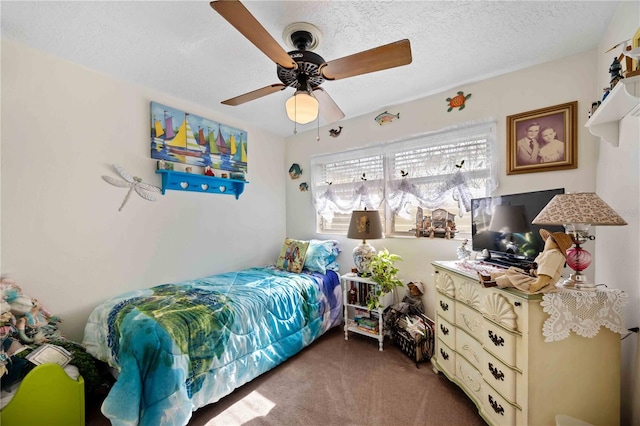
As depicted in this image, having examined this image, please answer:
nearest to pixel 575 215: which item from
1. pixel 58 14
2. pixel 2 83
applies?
pixel 58 14

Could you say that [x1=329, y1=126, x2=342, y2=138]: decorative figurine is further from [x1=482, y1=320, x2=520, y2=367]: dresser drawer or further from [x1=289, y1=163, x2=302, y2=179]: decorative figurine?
[x1=482, y1=320, x2=520, y2=367]: dresser drawer

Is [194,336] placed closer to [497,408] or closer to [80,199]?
[80,199]

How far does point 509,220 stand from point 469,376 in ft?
3.53

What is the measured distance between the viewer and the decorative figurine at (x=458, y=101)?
2293 millimetres

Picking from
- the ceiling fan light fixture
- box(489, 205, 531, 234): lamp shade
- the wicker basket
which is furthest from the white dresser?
the ceiling fan light fixture

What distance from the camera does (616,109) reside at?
1304 millimetres

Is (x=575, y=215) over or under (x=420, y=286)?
over

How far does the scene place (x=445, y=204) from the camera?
2447mm

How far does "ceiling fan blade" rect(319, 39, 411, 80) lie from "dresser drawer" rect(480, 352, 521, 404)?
67.6 inches

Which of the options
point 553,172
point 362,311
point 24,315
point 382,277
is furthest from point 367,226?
point 24,315

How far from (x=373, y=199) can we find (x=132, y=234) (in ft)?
8.02

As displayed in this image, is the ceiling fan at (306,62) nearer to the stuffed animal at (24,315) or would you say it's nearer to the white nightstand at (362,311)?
the white nightstand at (362,311)

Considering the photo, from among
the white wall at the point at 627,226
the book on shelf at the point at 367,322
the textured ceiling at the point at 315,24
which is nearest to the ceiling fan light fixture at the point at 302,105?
the textured ceiling at the point at 315,24

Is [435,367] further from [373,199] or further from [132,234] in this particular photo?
[132,234]
